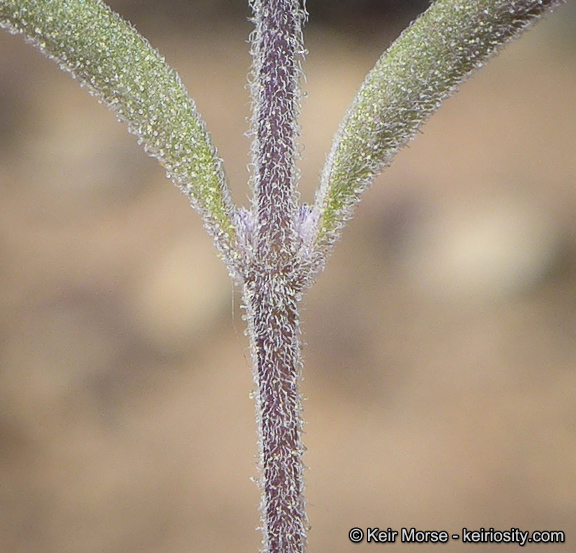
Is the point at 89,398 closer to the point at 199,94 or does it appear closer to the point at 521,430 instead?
the point at 521,430

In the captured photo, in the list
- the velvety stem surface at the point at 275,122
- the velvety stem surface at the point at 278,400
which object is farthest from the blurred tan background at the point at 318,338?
the velvety stem surface at the point at 275,122

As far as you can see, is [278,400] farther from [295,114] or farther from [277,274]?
[295,114]

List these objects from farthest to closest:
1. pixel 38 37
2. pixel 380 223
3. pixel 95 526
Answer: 1. pixel 380 223
2. pixel 95 526
3. pixel 38 37

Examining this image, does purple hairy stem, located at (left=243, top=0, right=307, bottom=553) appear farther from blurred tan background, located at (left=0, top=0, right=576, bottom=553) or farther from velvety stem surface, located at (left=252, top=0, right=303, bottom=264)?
blurred tan background, located at (left=0, top=0, right=576, bottom=553)

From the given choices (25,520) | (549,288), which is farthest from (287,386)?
(549,288)

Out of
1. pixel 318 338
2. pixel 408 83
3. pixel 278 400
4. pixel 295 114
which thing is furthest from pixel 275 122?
pixel 318 338

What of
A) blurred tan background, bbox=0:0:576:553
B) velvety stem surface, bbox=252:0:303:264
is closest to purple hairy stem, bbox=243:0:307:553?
velvety stem surface, bbox=252:0:303:264

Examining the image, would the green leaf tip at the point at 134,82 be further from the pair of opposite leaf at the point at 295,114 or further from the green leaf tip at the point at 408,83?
the green leaf tip at the point at 408,83
